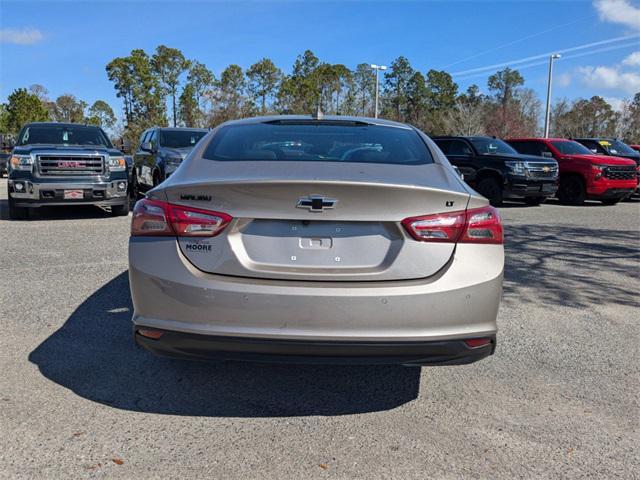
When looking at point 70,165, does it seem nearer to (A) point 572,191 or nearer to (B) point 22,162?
(B) point 22,162

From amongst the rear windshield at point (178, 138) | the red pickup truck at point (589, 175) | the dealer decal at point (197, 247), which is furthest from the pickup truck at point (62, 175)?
the red pickup truck at point (589, 175)

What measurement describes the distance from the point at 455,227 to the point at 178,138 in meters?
11.6

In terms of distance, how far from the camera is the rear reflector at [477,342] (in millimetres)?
2763

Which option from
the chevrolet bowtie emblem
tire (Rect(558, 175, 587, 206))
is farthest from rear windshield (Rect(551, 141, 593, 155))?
the chevrolet bowtie emblem

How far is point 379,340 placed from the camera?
263cm

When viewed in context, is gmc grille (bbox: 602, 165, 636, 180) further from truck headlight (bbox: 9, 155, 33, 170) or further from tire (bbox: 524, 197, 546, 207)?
truck headlight (bbox: 9, 155, 33, 170)

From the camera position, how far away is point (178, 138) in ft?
43.8

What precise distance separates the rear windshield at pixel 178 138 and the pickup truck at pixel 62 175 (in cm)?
256

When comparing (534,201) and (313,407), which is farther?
(534,201)

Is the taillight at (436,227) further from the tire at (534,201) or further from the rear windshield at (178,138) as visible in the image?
the tire at (534,201)

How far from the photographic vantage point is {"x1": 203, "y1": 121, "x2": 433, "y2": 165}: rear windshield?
132 inches

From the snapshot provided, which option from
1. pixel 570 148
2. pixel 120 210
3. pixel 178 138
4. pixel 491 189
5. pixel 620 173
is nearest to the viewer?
pixel 120 210

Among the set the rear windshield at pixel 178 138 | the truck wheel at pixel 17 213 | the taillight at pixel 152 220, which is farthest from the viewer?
the rear windshield at pixel 178 138

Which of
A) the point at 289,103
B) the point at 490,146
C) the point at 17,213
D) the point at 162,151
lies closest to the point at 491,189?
the point at 490,146
